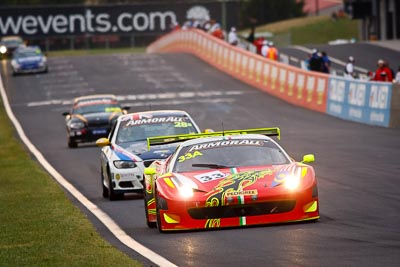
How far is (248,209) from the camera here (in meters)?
13.5

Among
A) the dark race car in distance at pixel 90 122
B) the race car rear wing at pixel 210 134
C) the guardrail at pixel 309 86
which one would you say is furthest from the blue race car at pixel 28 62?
the race car rear wing at pixel 210 134

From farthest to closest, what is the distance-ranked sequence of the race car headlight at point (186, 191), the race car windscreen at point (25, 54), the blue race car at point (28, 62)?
the race car windscreen at point (25, 54) < the blue race car at point (28, 62) < the race car headlight at point (186, 191)

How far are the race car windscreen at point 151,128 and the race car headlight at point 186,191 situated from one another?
6.32 meters

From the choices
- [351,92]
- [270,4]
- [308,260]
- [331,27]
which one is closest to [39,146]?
[351,92]

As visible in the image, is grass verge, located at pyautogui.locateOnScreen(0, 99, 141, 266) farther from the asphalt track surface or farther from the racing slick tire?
the racing slick tire

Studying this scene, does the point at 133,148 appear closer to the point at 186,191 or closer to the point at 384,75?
the point at 186,191

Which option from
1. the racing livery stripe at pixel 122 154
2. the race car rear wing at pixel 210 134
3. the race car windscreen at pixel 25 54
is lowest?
the race car windscreen at pixel 25 54

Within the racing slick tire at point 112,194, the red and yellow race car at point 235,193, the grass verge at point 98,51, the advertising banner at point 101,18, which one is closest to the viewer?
the red and yellow race car at point 235,193

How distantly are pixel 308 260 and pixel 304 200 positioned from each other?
291 cm

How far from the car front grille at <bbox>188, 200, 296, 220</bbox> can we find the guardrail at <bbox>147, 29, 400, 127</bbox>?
64.7 feet

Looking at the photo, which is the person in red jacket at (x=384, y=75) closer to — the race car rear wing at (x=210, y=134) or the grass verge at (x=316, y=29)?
the race car rear wing at (x=210, y=134)

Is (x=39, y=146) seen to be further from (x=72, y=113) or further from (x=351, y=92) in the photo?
(x=351, y=92)

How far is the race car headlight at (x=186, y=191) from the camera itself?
13539 millimetres

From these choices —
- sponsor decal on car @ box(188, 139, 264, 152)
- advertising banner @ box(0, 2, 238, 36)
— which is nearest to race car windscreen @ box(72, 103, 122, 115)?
sponsor decal on car @ box(188, 139, 264, 152)
